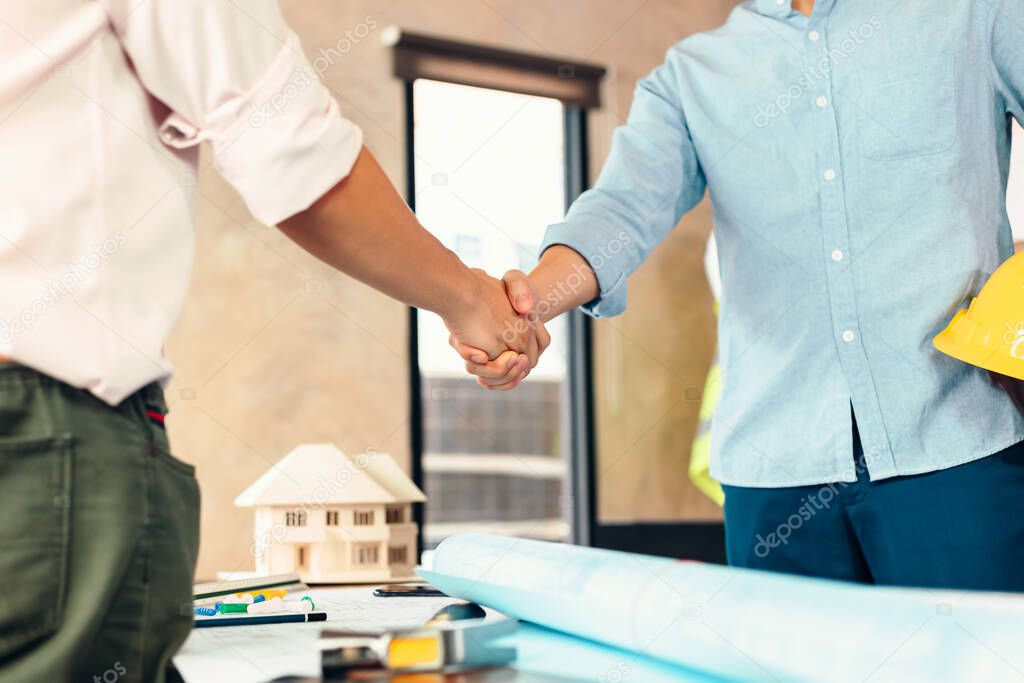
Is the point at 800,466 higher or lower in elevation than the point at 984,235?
lower

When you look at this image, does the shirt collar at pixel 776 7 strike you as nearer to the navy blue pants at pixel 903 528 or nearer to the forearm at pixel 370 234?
the navy blue pants at pixel 903 528

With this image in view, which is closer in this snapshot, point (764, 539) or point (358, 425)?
point (764, 539)

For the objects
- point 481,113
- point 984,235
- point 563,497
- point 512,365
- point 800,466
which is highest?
point 481,113

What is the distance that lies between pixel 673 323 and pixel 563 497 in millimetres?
873

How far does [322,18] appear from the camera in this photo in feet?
11.9

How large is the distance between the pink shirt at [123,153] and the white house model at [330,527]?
1.18m

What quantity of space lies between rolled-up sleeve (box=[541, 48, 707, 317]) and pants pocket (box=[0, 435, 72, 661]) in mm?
920

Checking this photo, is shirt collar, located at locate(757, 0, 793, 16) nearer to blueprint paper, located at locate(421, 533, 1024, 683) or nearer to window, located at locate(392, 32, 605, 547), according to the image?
blueprint paper, located at locate(421, 533, 1024, 683)

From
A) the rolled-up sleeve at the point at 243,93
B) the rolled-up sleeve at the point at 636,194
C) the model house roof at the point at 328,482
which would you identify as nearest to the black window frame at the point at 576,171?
the model house roof at the point at 328,482

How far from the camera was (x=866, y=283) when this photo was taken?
1.20m

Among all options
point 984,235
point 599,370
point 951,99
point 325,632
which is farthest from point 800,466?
point 599,370

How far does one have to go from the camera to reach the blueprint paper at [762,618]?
63cm

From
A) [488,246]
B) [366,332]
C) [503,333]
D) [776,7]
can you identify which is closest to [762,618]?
[503,333]

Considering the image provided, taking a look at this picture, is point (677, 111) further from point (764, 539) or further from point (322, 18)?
point (322, 18)
